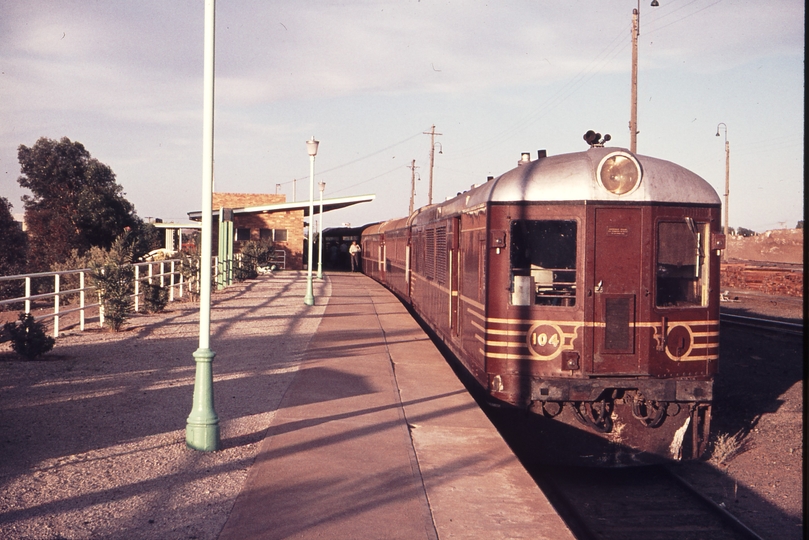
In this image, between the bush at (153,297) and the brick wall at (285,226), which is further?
the brick wall at (285,226)

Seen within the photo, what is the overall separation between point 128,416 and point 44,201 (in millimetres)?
36398

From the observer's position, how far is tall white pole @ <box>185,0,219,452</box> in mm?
6332

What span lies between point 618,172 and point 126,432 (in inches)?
215

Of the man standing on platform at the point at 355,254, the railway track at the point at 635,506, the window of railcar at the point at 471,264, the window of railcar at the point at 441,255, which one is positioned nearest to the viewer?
the railway track at the point at 635,506

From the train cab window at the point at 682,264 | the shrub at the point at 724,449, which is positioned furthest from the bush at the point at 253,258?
the train cab window at the point at 682,264

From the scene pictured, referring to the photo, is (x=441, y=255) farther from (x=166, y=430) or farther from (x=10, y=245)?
(x=10, y=245)

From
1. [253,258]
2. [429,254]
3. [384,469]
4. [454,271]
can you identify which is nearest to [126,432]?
[384,469]

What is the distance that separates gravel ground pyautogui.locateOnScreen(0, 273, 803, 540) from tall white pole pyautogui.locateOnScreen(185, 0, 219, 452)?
7.8 inches

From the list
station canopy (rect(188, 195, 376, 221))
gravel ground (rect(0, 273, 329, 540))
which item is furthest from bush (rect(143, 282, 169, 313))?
station canopy (rect(188, 195, 376, 221))

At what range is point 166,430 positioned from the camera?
694 cm

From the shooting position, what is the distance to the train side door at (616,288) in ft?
24.9

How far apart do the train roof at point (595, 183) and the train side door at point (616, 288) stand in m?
0.22

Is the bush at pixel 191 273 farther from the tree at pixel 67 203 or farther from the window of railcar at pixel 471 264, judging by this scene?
the tree at pixel 67 203

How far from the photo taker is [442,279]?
11727mm
